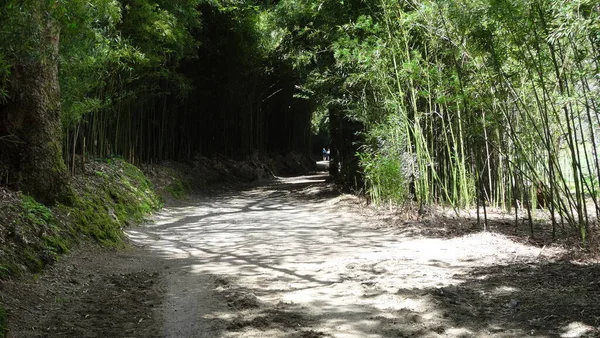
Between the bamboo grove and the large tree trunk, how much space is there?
15cm

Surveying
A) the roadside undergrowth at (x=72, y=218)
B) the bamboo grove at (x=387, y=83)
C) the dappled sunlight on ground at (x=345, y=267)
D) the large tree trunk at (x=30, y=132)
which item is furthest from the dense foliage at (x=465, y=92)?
the large tree trunk at (x=30, y=132)

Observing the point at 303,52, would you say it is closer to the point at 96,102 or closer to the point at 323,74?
the point at 323,74

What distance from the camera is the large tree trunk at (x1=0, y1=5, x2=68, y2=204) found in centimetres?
480

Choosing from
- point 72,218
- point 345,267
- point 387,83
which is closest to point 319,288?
point 345,267

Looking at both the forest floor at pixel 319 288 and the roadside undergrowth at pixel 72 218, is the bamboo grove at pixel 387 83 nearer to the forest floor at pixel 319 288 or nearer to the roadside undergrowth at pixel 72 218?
the roadside undergrowth at pixel 72 218

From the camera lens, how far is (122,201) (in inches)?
284

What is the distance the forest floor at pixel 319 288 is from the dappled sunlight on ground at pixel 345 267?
1cm

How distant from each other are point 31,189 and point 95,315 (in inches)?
79.9

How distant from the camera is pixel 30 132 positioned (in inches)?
193

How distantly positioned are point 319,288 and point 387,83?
13.7ft

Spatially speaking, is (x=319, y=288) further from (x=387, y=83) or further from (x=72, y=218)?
(x=387, y=83)

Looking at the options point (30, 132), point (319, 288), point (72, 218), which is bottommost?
point (319, 288)

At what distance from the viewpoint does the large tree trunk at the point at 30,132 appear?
15.8 ft

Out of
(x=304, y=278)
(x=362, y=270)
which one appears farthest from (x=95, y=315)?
(x=362, y=270)
